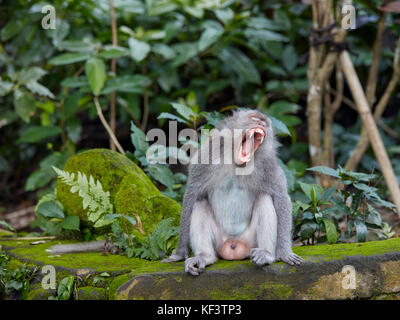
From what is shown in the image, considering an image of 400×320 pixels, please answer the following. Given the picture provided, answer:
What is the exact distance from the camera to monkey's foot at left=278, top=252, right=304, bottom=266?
343cm

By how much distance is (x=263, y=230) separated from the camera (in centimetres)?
367

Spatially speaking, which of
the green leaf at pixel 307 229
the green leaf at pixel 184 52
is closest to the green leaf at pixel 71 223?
the green leaf at pixel 307 229

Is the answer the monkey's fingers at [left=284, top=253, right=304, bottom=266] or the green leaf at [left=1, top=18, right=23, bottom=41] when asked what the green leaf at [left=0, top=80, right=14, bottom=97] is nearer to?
the green leaf at [left=1, top=18, right=23, bottom=41]

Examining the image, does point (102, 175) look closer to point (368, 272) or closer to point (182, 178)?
point (182, 178)

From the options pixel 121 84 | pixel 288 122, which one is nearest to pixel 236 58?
pixel 288 122

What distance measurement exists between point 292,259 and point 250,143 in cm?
102

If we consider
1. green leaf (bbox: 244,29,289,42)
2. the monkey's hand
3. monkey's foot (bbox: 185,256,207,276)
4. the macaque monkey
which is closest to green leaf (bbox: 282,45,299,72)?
green leaf (bbox: 244,29,289,42)

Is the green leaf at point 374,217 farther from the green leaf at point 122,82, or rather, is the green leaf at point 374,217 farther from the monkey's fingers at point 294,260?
the green leaf at point 122,82

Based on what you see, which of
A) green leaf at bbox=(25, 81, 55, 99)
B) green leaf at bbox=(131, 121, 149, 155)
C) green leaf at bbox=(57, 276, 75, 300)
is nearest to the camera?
green leaf at bbox=(57, 276, 75, 300)

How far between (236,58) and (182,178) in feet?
9.47

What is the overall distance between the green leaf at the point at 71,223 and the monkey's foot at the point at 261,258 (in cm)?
196

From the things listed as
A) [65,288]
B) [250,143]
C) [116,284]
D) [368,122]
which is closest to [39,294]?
[65,288]

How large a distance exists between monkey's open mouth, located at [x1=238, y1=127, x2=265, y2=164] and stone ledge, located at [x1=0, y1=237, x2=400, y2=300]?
86 centimetres

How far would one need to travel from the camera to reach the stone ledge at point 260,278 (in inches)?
128
